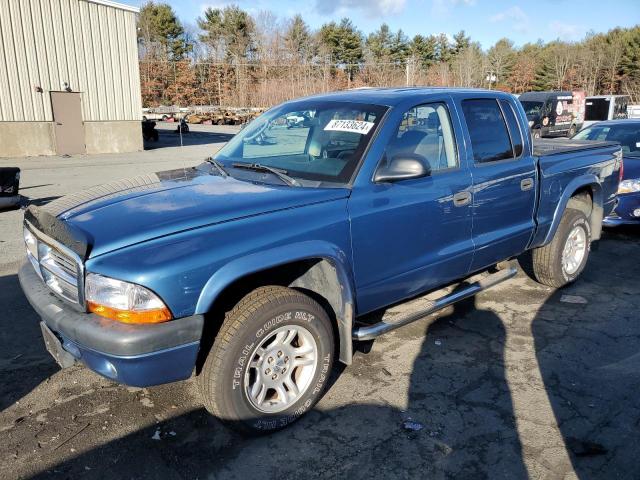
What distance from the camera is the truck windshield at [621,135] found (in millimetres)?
8109

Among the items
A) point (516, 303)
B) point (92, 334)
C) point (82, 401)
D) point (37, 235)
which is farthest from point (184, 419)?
point (516, 303)

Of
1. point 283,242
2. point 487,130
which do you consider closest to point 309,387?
point 283,242

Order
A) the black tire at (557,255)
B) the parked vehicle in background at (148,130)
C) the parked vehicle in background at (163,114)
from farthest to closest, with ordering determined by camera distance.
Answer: the parked vehicle in background at (163,114), the parked vehicle in background at (148,130), the black tire at (557,255)

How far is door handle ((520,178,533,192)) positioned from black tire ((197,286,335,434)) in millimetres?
2333

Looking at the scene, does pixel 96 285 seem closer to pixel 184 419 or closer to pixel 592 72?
pixel 184 419

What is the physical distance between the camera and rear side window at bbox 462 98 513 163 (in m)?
4.03

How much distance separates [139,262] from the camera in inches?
94.9

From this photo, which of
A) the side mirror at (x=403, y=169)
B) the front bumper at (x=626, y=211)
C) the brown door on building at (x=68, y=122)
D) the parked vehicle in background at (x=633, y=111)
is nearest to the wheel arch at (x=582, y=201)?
the front bumper at (x=626, y=211)

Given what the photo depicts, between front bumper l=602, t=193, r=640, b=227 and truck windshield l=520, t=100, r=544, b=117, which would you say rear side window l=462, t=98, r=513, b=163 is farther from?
truck windshield l=520, t=100, r=544, b=117

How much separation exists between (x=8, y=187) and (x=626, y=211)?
9.60 m

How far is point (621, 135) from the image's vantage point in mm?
8453

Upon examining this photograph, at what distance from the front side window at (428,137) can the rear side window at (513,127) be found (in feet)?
2.89

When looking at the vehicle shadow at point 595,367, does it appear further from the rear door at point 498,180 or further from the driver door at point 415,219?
the driver door at point 415,219

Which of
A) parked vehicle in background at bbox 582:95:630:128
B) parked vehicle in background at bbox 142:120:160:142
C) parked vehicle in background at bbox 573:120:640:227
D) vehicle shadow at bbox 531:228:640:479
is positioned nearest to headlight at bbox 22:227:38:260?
vehicle shadow at bbox 531:228:640:479
